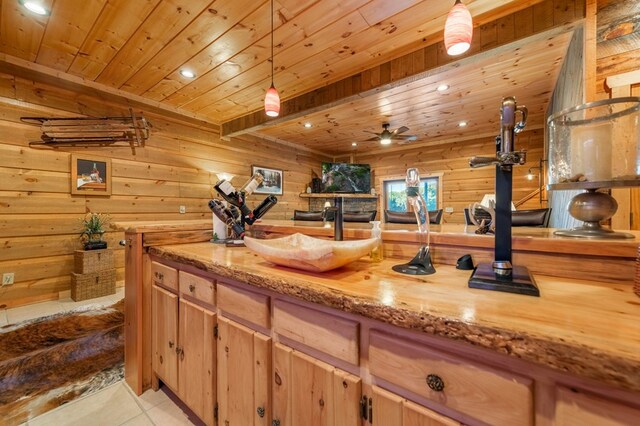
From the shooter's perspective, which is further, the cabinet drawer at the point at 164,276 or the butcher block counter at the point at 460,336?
the cabinet drawer at the point at 164,276

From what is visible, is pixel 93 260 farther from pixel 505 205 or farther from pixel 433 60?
pixel 433 60

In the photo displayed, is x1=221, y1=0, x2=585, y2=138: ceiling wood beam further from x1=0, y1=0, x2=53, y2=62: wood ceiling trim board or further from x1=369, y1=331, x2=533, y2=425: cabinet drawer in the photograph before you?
x1=369, y1=331, x2=533, y2=425: cabinet drawer

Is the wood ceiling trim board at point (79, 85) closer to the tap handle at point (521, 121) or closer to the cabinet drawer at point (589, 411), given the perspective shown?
the tap handle at point (521, 121)

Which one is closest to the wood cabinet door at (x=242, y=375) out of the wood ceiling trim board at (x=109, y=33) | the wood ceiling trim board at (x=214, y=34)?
the wood ceiling trim board at (x=214, y=34)

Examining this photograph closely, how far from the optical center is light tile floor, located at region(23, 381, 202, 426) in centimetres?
142

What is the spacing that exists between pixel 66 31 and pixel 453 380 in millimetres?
3464

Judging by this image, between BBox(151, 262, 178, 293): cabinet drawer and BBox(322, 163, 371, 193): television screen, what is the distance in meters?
4.90

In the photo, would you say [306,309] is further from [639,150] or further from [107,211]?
[107,211]

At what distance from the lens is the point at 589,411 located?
1.42 feet

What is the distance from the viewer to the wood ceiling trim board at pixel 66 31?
1958 millimetres

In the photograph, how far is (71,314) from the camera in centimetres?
259

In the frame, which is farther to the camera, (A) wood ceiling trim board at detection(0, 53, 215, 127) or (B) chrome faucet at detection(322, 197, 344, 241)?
(A) wood ceiling trim board at detection(0, 53, 215, 127)

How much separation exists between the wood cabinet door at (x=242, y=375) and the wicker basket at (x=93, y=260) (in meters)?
2.86

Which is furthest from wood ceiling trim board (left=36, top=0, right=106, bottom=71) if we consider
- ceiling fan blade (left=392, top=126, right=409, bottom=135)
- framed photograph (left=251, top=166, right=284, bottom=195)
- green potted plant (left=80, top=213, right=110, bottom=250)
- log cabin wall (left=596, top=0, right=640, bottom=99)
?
ceiling fan blade (left=392, top=126, right=409, bottom=135)
